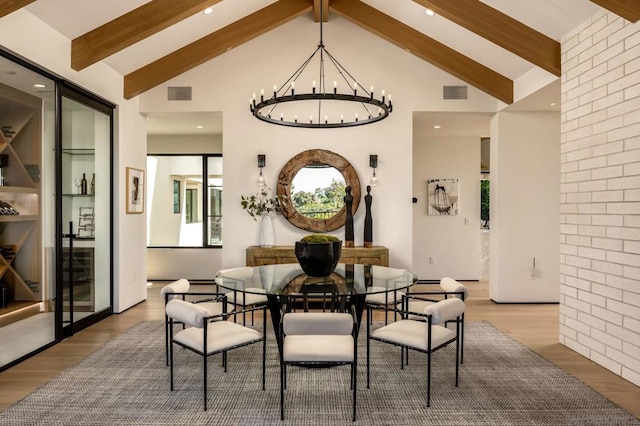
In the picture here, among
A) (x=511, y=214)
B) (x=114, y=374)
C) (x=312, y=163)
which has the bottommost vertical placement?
(x=114, y=374)

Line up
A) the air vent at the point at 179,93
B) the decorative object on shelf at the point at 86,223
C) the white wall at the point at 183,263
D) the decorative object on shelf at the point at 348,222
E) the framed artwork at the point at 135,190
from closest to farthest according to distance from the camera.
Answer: the decorative object on shelf at the point at 86,223 < the framed artwork at the point at 135,190 < the decorative object on shelf at the point at 348,222 < the air vent at the point at 179,93 < the white wall at the point at 183,263

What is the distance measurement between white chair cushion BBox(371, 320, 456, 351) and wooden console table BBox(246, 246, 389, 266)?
2.42 metres

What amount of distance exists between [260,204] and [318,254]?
2728mm

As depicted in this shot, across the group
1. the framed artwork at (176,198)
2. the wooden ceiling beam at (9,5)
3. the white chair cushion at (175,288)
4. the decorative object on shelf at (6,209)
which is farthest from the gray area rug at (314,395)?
the framed artwork at (176,198)

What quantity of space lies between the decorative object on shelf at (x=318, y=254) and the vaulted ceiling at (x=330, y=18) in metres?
2.60

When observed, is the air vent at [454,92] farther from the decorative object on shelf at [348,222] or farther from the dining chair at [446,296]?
the dining chair at [446,296]

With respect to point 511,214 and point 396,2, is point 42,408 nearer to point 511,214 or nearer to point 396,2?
point 396,2

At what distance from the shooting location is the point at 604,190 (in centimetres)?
372

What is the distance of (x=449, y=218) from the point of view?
7.95m

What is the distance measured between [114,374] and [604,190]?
406 centimetres

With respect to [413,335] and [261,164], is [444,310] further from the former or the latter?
[261,164]

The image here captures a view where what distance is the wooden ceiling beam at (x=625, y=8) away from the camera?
10.7ft

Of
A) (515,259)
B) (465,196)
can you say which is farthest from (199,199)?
(515,259)

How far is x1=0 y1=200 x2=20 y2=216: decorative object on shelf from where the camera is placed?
3545 mm
